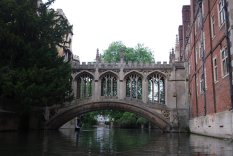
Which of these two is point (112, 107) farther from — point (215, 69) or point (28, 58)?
point (215, 69)

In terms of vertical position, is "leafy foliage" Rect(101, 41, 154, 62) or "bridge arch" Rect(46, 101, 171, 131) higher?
"leafy foliage" Rect(101, 41, 154, 62)

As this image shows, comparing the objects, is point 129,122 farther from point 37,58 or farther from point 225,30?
point 225,30

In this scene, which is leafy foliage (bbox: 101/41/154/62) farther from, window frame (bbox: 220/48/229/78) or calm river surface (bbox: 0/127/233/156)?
calm river surface (bbox: 0/127/233/156)

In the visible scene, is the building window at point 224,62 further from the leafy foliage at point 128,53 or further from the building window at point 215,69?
the leafy foliage at point 128,53

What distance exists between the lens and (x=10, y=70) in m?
18.1

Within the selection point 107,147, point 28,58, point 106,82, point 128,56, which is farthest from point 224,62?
point 128,56

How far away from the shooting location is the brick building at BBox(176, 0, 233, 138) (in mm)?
13680

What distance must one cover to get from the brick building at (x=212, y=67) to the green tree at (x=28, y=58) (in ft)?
29.3

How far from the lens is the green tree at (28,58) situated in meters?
18.1

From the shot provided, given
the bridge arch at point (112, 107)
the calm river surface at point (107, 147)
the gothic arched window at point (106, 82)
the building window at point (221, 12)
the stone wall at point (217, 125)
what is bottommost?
the calm river surface at point (107, 147)

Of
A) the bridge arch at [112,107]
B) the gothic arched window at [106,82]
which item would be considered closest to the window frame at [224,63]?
the bridge arch at [112,107]

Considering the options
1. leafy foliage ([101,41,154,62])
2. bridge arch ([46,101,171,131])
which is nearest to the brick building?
bridge arch ([46,101,171,131])

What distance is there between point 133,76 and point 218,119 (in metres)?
14.4

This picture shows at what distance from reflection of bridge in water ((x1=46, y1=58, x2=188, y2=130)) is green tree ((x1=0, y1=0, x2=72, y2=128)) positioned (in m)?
6.06
